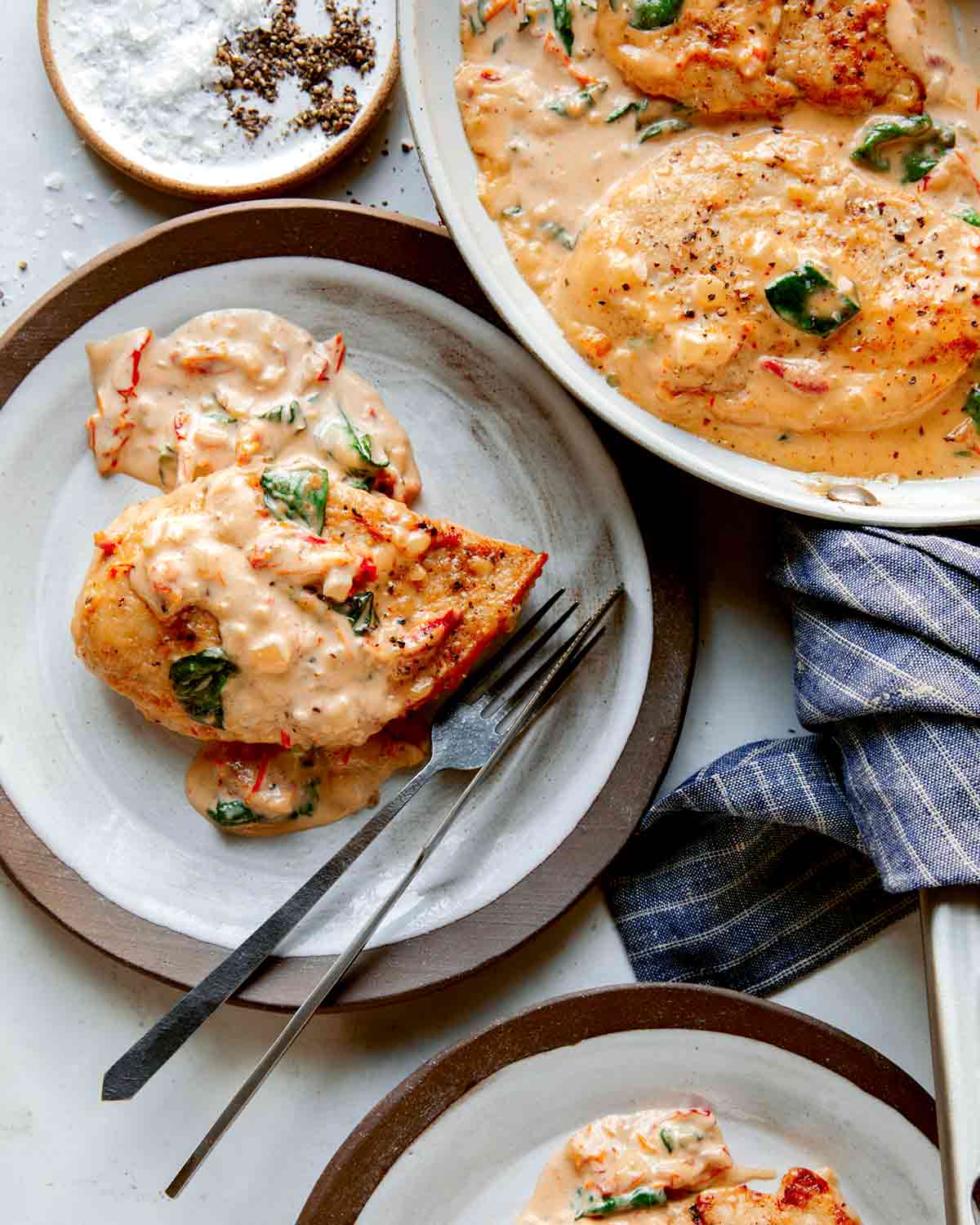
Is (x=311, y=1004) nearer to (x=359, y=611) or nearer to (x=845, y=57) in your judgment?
(x=359, y=611)

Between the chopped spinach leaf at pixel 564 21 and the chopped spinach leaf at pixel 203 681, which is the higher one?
the chopped spinach leaf at pixel 564 21

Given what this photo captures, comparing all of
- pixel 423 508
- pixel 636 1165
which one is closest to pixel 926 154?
pixel 423 508

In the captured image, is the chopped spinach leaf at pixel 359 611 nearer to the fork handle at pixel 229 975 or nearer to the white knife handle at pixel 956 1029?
the fork handle at pixel 229 975

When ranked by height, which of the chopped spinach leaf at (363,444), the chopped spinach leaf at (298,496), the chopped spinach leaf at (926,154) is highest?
the chopped spinach leaf at (926,154)

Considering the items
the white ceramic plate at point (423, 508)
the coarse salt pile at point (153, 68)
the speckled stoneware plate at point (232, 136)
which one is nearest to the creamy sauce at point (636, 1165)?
the white ceramic plate at point (423, 508)

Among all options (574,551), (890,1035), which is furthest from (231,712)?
(890,1035)

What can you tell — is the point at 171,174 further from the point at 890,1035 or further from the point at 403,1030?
the point at 890,1035
